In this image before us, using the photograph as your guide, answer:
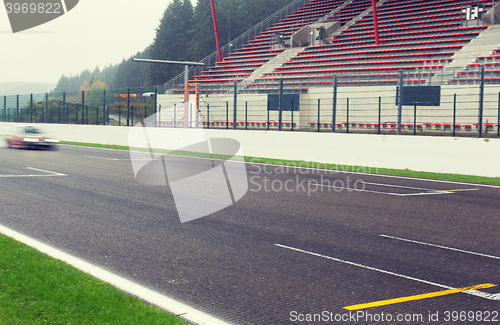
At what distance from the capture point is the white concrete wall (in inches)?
589

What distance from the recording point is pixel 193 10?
4375 inches

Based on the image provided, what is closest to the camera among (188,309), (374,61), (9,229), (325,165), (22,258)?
(188,309)

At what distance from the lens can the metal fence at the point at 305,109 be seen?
19641 mm

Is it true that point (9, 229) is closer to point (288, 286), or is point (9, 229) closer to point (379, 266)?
point (288, 286)

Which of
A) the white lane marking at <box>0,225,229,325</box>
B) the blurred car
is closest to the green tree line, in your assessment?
the blurred car

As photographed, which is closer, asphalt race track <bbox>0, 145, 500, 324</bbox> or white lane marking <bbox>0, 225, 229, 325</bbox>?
white lane marking <bbox>0, 225, 229, 325</bbox>

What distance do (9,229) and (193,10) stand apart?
359 feet

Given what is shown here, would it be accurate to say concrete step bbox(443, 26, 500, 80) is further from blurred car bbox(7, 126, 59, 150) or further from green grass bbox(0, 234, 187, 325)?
green grass bbox(0, 234, 187, 325)

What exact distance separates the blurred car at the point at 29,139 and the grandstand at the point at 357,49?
10.4 meters

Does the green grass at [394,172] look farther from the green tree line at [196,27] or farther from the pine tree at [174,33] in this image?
the pine tree at [174,33]

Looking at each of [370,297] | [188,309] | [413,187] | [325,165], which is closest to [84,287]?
[188,309]

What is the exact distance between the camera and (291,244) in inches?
278

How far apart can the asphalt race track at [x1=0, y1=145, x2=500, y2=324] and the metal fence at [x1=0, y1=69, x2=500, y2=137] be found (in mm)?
7154

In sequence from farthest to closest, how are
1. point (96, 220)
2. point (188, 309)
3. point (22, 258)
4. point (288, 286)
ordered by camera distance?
point (96, 220) → point (22, 258) → point (288, 286) → point (188, 309)
